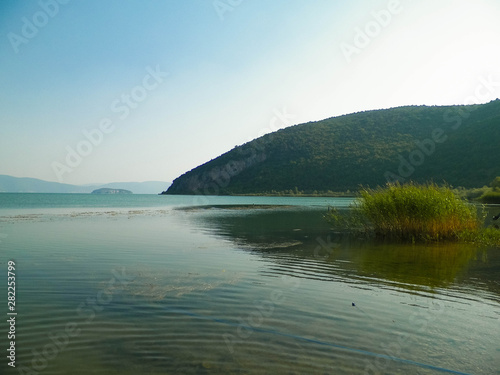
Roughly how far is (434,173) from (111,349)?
247 ft

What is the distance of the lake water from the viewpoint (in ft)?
17.7

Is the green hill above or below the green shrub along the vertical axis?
above

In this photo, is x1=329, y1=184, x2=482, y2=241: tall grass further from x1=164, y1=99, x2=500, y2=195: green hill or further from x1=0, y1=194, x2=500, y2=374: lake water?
x1=164, y1=99, x2=500, y2=195: green hill

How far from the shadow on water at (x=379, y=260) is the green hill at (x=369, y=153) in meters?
57.6

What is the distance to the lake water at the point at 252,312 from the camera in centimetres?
540

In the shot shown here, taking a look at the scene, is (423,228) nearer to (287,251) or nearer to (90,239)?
(287,251)

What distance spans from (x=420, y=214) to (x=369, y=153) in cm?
7007

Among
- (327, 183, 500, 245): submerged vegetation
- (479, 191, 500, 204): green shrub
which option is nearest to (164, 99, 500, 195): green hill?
(479, 191, 500, 204): green shrub

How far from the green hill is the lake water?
64185mm

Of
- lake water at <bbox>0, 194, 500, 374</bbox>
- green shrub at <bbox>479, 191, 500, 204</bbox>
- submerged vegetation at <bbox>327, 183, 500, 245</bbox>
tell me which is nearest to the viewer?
lake water at <bbox>0, 194, 500, 374</bbox>

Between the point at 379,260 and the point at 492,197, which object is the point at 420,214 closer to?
the point at 379,260

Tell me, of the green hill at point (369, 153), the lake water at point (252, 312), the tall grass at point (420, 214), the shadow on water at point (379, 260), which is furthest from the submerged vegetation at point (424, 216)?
the green hill at point (369, 153)

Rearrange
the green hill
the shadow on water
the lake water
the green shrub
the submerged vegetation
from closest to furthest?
the lake water < the shadow on water < the submerged vegetation < the green shrub < the green hill

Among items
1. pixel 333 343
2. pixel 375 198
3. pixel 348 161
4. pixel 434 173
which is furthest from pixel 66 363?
pixel 348 161
